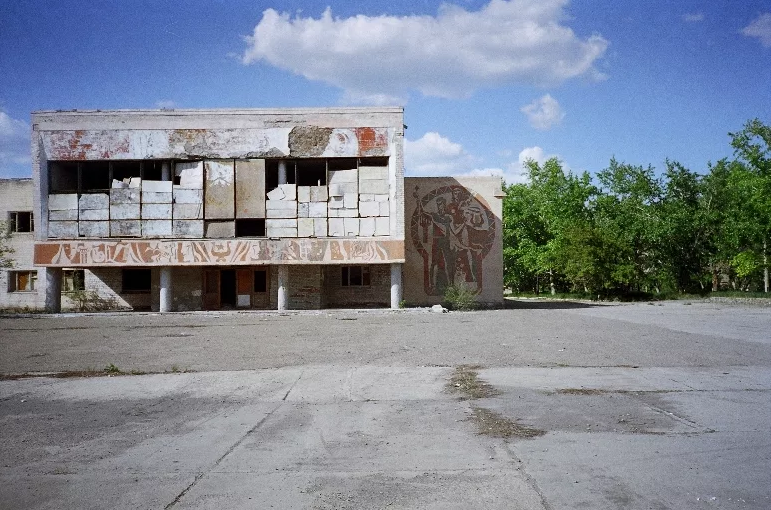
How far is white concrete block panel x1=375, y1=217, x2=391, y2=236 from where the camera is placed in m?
28.2

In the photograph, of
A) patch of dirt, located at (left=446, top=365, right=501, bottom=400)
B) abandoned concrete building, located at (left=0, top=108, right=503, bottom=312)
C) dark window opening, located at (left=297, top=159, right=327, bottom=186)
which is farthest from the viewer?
dark window opening, located at (left=297, top=159, right=327, bottom=186)

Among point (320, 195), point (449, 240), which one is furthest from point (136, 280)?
point (449, 240)

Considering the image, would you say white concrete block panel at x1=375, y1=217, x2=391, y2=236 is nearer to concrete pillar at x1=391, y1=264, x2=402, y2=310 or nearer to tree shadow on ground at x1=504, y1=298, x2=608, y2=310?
concrete pillar at x1=391, y1=264, x2=402, y2=310

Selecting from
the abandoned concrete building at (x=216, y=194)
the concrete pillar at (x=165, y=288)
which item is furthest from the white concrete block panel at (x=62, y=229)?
the concrete pillar at (x=165, y=288)

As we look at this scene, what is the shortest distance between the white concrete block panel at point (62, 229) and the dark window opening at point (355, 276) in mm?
13847

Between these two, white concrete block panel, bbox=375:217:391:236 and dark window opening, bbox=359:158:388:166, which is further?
dark window opening, bbox=359:158:388:166

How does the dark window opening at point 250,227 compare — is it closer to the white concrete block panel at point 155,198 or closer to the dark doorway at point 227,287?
the dark doorway at point 227,287

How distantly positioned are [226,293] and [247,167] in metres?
7.26

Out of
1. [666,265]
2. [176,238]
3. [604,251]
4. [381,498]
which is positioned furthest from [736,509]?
[666,265]

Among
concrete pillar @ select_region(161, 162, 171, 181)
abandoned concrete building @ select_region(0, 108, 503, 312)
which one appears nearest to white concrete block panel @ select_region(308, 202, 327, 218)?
abandoned concrete building @ select_region(0, 108, 503, 312)

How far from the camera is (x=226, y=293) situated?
30719mm

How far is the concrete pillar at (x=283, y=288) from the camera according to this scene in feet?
92.5

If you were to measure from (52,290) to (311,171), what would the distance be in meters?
14.8

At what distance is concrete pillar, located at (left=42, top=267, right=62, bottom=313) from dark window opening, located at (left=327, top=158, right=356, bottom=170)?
15.2 meters
